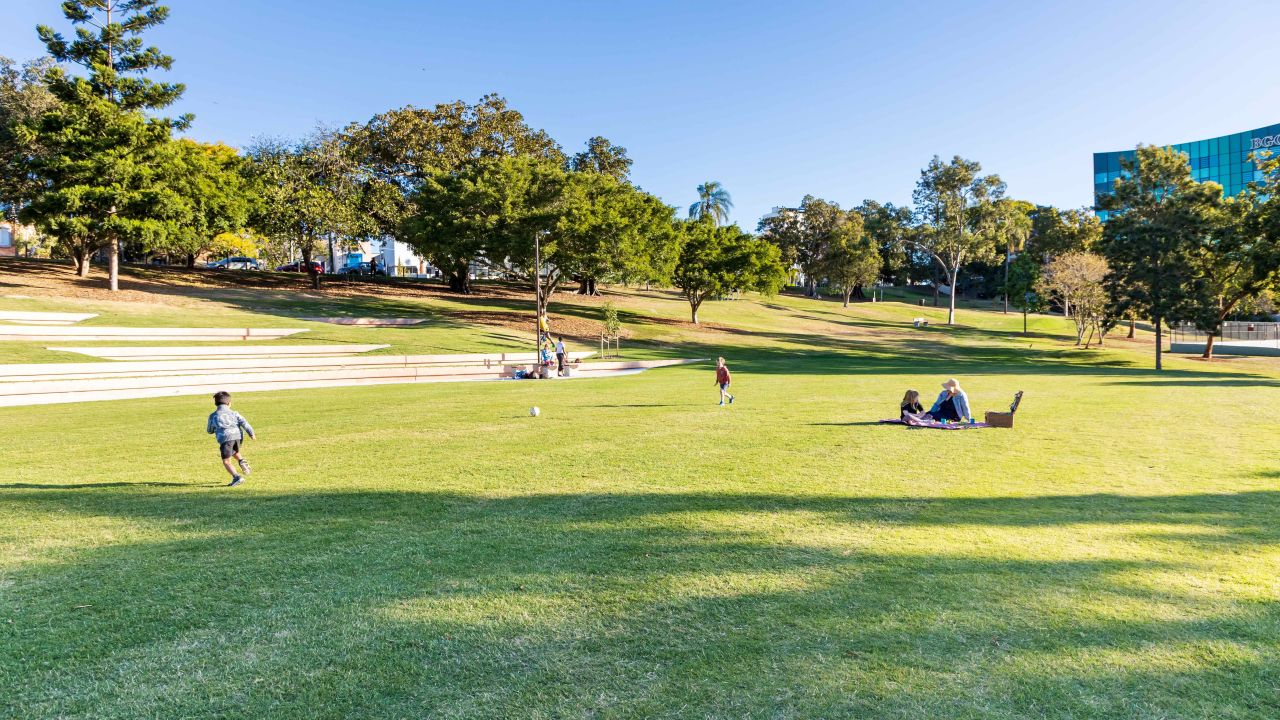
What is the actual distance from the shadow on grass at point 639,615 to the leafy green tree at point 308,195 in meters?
45.0

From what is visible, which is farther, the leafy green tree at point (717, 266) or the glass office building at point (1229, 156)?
the glass office building at point (1229, 156)

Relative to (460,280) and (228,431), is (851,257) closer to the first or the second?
(460,280)

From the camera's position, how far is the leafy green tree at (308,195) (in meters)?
46.9

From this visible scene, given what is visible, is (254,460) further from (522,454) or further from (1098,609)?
(1098,609)

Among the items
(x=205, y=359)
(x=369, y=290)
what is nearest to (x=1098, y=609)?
(x=205, y=359)

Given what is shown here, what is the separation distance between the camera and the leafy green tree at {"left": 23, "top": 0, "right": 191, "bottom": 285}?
3309cm

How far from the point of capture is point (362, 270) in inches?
3162

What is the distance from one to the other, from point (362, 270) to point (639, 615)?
3314 inches

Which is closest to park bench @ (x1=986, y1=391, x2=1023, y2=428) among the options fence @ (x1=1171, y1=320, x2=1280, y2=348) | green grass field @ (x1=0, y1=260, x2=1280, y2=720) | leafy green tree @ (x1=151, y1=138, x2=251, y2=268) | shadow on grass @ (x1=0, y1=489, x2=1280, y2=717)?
green grass field @ (x1=0, y1=260, x2=1280, y2=720)

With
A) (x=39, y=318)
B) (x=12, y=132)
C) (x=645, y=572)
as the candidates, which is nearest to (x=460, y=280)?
(x=12, y=132)

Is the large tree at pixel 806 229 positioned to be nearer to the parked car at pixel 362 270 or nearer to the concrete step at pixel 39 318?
the parked car at pixel 362 270

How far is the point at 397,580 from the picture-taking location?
5625 mm

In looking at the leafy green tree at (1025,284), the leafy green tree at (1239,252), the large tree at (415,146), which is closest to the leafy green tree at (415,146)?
the large tree at (415,146)

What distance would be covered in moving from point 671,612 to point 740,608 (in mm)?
554
